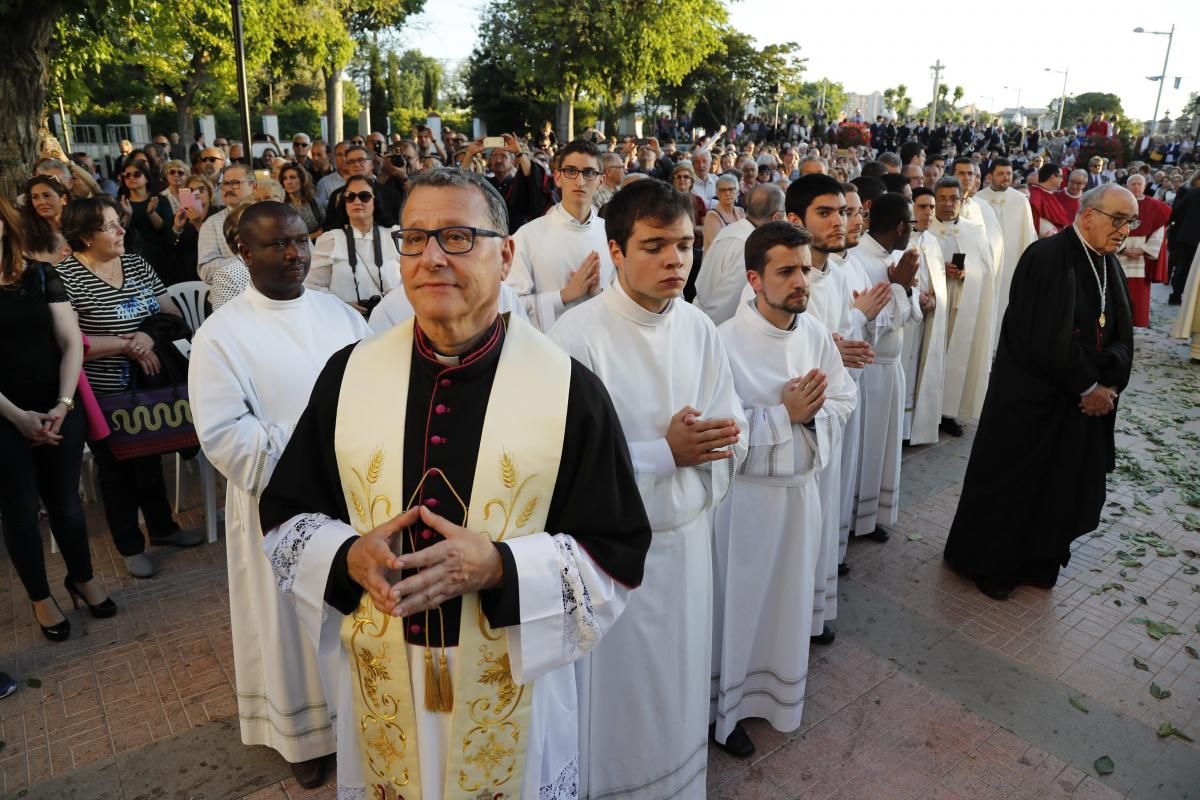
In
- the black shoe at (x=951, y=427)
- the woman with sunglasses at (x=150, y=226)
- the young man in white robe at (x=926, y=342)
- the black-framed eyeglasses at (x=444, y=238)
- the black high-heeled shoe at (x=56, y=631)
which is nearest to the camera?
the black-framed eyeglasses at (x=444, y=238)

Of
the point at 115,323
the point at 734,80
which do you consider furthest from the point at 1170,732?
the point at 734,80

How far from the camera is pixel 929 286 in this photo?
668 cm

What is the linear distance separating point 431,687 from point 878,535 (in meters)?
4.33

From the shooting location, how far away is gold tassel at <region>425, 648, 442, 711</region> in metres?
2.02

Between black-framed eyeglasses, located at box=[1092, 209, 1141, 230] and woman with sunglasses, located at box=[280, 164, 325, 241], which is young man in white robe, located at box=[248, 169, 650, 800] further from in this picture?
woman with sunglasses, located at box=[280, 164, 325, 241]

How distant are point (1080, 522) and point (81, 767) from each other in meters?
5.41

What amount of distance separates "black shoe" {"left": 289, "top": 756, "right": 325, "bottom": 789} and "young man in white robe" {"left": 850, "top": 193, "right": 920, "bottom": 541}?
3774mm

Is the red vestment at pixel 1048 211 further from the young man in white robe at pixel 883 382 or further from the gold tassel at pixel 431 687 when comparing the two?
the gold tassel at pixel 431 687

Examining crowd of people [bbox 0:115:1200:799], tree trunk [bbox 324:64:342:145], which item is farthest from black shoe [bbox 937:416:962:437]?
tree trunk [bbox 324:64:342:145]

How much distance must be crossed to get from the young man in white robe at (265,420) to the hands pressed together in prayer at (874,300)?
287 cm

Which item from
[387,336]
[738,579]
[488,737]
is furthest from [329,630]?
[738,579]

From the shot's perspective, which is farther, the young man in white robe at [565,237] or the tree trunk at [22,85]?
the tree trunk at [22,85]

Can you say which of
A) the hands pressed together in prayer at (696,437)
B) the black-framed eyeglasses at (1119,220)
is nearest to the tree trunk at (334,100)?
the black-framed eyeglasses at (1119,220)

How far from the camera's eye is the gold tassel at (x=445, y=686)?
2.02 meters
